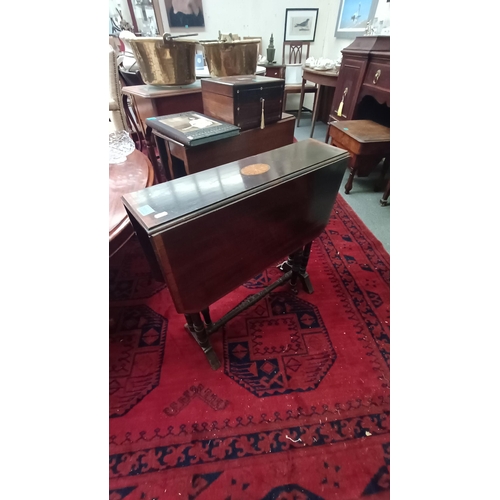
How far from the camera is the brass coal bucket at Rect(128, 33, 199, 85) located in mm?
1369

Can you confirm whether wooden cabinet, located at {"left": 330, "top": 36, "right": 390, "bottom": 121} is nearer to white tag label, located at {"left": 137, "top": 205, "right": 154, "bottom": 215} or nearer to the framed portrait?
white tag label, located at {"left": 137, "top": 205, "right": 154, "bottom": 215}

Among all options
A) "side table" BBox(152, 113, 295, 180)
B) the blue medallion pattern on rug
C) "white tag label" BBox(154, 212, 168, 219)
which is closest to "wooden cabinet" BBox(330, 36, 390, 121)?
"side table" BBox(152, 113, 295, 180)

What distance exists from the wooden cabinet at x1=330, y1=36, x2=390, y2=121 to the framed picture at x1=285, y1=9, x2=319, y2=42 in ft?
6.21

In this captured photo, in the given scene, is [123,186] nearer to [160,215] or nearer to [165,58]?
[160,215]

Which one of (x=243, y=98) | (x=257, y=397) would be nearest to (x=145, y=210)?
(x=257, y=397)

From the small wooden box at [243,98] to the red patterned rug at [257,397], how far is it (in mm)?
911

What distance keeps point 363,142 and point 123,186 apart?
5.44 feet

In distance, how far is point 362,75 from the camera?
213 cm

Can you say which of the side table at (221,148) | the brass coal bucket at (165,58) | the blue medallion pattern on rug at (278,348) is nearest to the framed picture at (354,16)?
the side table at (221,148)

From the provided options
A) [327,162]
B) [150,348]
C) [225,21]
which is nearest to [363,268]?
[327,162]

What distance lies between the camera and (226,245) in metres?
0.79

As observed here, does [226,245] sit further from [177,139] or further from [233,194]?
[177,139]

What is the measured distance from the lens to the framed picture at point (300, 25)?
11.7ft

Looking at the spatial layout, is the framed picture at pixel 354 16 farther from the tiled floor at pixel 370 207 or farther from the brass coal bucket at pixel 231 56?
the brass coal bucket at pixel 231 56
